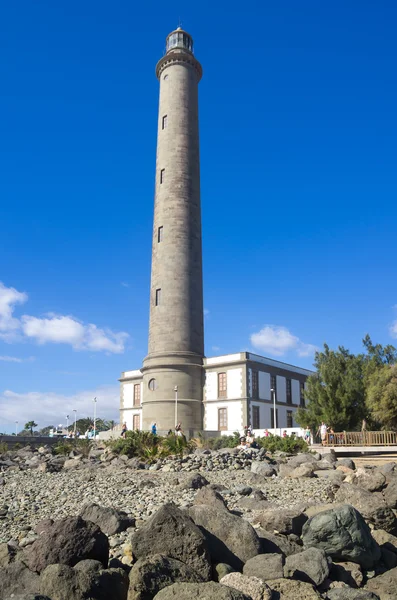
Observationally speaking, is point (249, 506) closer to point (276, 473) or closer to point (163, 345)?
point (276, 473)

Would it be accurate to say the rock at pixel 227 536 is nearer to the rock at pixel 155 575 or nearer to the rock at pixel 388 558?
the rock at pixel 155 575

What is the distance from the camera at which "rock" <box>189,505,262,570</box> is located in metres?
6.84

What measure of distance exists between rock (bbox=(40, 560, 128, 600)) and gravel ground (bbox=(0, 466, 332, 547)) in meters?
2.23

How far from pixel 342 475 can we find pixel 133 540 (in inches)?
392

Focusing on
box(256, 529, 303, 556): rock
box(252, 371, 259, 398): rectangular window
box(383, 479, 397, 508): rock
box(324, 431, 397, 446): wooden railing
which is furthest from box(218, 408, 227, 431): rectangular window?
box(256, 529, 303, 556): rock

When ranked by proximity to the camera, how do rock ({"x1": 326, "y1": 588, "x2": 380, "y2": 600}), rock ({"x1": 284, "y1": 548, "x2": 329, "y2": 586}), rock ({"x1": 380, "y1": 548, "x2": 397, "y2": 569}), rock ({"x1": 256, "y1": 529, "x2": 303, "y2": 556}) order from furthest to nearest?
rock ({"x1": 380, "y1": 548, "x2": 397, "y2": 569}) → rock ({"x1": 256, "y1": 529, "x2": 303, "y2": 556}) → rock ({"x1": 284, "y1": 548, "x2": 329, "y2": 586}) → rock ({"x1": 326, "y1": 588, "x2": 380, "y2": 600})

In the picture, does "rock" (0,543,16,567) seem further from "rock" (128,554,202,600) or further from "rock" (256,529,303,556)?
"rock" (256,529,303,556)

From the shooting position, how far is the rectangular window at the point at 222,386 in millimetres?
34312

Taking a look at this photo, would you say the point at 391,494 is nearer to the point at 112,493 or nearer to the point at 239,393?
the point at 112,493

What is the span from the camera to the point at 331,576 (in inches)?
277

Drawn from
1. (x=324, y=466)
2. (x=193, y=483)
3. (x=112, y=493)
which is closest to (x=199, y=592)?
(x=112, y=493)

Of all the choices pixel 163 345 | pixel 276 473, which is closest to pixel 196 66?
pixel 163 345

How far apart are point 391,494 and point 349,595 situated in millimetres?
5217

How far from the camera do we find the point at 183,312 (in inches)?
1276
